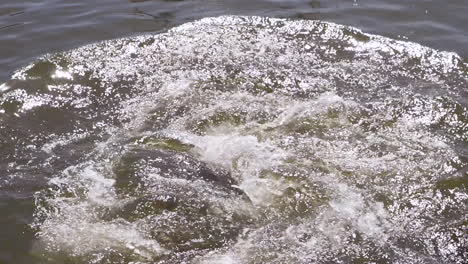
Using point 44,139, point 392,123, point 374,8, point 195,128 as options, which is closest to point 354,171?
point 392,123

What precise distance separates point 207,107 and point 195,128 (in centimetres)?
36

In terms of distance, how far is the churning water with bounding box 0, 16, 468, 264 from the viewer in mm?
4262

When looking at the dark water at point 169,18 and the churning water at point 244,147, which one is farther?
the dark water at point 169,18

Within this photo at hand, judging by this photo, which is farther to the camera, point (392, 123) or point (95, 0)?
point (95, 0)

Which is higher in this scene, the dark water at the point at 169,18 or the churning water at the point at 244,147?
the dark water at the point at 169,18

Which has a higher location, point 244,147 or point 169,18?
point 169,18

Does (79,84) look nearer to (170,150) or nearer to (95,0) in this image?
(170,150)

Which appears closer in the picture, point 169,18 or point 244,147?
point 244,147

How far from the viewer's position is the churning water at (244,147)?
4262 millimetres

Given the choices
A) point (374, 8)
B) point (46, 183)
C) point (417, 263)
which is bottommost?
point (417, 263)

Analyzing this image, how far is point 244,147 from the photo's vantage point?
528 centimetres

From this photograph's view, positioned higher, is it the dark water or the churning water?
the dark water

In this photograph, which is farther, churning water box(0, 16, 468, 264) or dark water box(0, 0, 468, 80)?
dark water box(0, 0, 468, 80)

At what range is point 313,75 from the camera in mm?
6344
